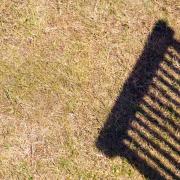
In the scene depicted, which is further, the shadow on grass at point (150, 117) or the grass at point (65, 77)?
the grass at point (65, 77)

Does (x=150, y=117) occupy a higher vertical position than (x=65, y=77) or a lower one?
higher

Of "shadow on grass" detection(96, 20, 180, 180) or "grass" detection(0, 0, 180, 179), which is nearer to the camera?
"shadow on grass" detection(96, 20, 180, 180)

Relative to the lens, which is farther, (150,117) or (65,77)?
(65,77)

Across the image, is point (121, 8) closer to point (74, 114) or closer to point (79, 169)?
point (74, 114)

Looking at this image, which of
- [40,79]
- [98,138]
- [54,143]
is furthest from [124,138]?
[40,79]
